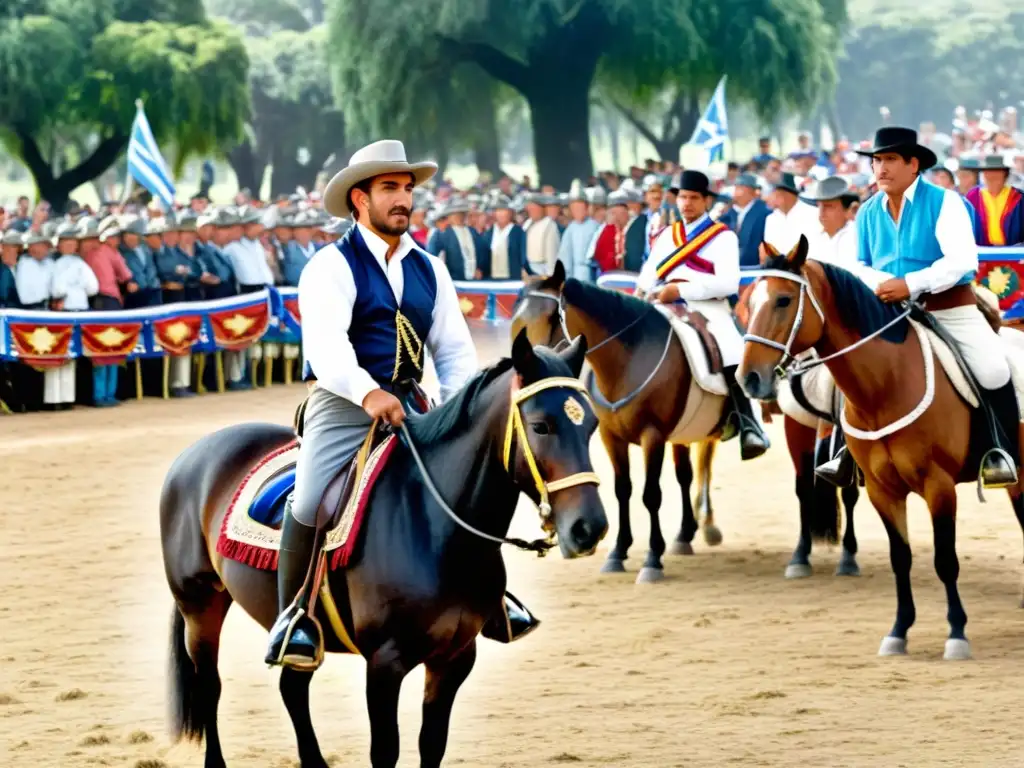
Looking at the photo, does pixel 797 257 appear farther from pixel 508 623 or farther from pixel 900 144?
pixel 508 623

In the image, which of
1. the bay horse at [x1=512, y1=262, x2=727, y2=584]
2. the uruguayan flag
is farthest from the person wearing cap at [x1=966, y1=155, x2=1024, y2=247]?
the uruguayan flag

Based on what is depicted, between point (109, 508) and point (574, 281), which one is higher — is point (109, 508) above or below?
below

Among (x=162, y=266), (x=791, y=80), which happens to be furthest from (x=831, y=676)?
(x=791, y=80)

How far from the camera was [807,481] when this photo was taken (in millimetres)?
11773

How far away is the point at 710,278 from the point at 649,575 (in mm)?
2006

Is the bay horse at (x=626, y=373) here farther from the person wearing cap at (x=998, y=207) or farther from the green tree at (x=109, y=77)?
the green tree at (x=109, y=77)

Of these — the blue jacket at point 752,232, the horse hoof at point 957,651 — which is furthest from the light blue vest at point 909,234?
the blue jacket at point 752,232

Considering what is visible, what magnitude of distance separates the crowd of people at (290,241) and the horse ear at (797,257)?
5.47 meters

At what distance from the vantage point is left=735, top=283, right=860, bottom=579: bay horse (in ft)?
Result: 37.3

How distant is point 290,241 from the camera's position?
75.9 feet

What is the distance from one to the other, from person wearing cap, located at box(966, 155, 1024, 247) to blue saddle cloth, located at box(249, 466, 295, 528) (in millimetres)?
9199

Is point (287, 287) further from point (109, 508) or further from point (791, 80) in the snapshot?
point (791, 80)

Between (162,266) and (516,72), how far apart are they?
1851cm

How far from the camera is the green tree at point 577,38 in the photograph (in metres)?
36.0
